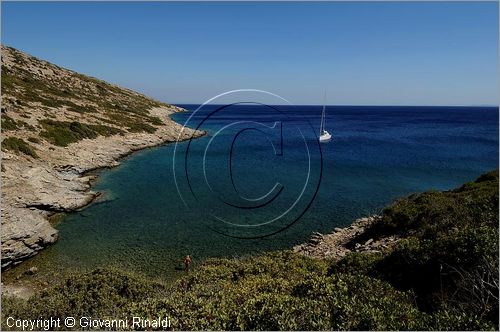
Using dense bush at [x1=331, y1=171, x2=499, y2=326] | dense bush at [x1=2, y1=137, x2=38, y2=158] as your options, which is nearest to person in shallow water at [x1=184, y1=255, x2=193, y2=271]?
dense bush at [x1=331, y1=171, x2=499, y2=326]

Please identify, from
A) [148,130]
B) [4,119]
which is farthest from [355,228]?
[148,130]

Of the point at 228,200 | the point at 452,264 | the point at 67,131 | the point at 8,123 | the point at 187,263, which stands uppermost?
the point at 8,123

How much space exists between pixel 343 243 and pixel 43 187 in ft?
78.5

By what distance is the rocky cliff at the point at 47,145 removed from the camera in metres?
21.7

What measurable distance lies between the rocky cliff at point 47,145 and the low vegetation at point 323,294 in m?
5.61

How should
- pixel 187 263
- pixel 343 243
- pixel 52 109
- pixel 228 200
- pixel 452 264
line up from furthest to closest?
pixel 52 109 < pixel 228 200 < pixel 343 243 < pixel 187 263 < pixel 452 264

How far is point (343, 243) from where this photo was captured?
2225cm

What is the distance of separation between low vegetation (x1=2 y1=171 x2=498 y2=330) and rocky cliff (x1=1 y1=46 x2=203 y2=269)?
18.4 ft

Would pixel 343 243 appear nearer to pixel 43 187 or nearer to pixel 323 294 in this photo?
pixel 323 294

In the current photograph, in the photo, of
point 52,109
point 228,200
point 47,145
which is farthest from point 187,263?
point 52,109

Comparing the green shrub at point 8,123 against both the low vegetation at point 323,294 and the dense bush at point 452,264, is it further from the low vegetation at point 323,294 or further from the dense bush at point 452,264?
the dense bush at point 452,264

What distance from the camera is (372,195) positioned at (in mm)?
33812

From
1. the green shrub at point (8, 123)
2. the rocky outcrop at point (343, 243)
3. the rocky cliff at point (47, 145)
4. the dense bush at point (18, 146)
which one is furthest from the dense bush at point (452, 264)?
the green shrub at point (8, 123)

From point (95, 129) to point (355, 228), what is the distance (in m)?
43.0
